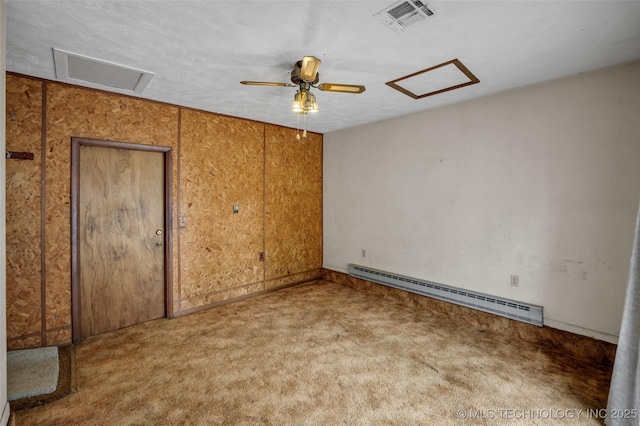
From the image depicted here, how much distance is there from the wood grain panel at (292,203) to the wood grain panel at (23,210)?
259 centimetres

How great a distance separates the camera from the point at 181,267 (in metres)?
3.77

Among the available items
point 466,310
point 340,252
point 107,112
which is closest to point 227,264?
point 340,252

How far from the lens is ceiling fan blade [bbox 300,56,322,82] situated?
2.25 m

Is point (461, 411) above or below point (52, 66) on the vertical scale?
below

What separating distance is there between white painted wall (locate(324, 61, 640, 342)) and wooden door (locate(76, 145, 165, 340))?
3.04 metres

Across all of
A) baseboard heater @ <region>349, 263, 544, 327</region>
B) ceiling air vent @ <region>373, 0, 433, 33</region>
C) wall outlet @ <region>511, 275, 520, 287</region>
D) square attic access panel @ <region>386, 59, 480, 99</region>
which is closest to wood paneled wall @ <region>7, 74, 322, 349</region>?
baseboard heater @ <region>349, 263, 544, 327</region>

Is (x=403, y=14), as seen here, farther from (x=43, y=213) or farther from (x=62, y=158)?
(x=43, y=213)

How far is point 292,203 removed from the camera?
5.01 metres

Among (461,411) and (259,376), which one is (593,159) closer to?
(461,411)

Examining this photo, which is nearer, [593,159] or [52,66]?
[52,66]

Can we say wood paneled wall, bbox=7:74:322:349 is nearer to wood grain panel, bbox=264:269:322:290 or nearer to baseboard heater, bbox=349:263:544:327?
wood grain panel, bbox=264:269:322:290

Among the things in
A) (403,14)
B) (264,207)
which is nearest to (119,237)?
(264,207)

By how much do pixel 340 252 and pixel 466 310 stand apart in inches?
86.6

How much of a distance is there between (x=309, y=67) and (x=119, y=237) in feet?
9.28
